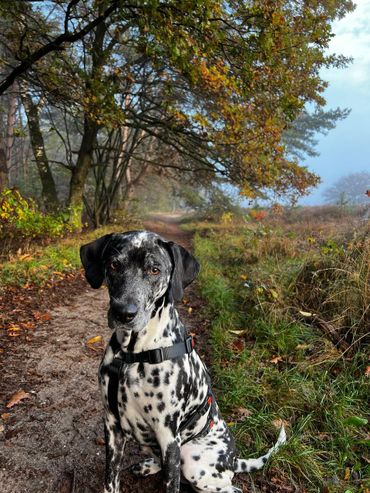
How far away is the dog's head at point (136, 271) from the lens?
1.97 m

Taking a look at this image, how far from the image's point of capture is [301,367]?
3879 mm

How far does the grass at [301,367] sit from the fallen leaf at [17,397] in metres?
2.09

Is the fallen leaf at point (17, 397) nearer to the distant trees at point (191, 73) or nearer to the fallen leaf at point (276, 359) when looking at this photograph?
the fallen leaf at point (276, 359)

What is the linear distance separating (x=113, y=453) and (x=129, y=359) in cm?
76

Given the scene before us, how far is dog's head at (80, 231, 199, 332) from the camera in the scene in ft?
6.48

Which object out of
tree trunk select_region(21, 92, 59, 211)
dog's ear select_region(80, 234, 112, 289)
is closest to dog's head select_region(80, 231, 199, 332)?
dog's ear select_region(80, 234, 112, 289)

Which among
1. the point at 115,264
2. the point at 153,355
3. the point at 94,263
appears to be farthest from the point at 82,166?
the point at 153,355

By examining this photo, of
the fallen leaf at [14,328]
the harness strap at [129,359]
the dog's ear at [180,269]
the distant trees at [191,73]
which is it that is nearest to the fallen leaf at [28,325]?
the fallen leaf at [14,328]

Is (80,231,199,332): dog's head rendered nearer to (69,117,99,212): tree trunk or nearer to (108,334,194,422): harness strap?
(108,334,194,422): harness strap

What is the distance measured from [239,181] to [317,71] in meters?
4.90

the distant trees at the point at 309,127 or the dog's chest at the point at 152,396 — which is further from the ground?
the distant trees at the point at 309,127

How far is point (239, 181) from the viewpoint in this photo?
1090 cm

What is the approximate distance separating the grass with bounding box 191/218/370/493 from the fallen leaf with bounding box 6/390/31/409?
Answer: 2.09m

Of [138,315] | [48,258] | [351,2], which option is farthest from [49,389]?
[351,2]
